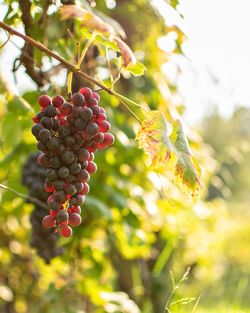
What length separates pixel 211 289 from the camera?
21.0 ft

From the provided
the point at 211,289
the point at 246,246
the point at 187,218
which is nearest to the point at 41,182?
the point at 187,218

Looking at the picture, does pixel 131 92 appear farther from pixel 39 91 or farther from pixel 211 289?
pixel 211 289

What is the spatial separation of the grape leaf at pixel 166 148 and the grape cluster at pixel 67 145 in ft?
0.27

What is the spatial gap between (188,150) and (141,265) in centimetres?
225

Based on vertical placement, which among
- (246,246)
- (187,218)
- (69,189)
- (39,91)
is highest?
(69,189)

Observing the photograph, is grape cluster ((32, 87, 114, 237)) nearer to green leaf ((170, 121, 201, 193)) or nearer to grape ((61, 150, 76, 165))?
grape ((61, 150, 76, 165))

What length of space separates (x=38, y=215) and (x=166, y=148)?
1051 mm

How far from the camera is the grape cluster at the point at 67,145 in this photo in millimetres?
1032

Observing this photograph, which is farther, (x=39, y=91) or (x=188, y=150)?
(x=39, y=91)

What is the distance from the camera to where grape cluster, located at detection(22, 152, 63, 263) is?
6.44 feet

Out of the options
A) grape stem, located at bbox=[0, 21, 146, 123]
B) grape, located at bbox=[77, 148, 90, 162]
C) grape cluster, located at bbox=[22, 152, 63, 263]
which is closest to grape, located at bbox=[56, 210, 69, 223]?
grape, located at bbox=[77, 148, 90, 162]

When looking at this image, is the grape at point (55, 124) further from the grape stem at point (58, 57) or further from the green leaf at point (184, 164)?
the green leaf at point (184, 164)

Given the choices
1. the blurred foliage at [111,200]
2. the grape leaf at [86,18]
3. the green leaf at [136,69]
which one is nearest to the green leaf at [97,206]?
the blurred foliage at [111,200]

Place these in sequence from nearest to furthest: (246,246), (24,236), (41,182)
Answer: (41,182) → (24,236) → (246,246)
